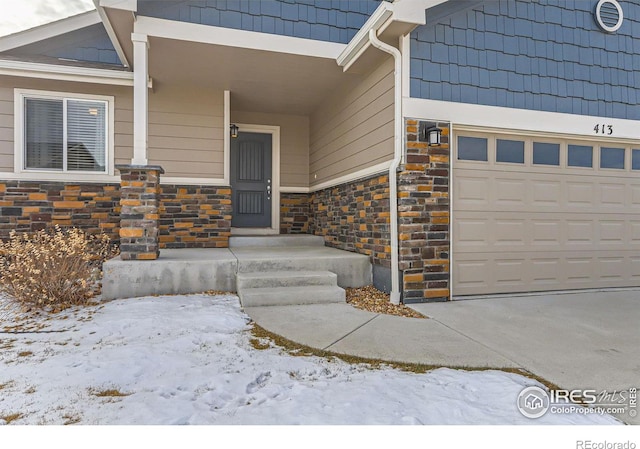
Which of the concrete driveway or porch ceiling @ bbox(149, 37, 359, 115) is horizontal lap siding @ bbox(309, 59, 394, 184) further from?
the concrete driveway

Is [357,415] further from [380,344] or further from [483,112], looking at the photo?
[483,112]

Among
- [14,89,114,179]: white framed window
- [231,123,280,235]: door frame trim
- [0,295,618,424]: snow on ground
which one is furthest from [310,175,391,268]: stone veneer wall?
[14,89,114,179]: white framed window

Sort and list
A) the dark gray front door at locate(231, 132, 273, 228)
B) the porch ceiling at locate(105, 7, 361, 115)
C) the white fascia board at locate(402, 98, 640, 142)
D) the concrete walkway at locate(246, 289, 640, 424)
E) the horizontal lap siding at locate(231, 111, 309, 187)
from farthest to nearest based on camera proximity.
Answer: the horizontal lap siding at locate(231, 111, 309, 187), the dark gray front door at locate(231, 132, 273, 228), the porch ceiling at locate(105, 7, 361, 115), the white fascia board at locate(402, 98, 640, 142), the concrete walkway at locate(246, 289, 640, 424)

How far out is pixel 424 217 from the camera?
14.5ft

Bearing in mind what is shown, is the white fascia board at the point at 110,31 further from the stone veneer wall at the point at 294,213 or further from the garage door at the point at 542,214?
the garage door at the point at 542,214

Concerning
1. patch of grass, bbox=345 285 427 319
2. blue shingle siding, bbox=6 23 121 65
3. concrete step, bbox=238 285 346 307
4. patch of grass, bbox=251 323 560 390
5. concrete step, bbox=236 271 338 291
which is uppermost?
blue shingle siding, bbox=6 23 121 65

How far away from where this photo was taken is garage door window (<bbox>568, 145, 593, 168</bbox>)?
5.11 meters

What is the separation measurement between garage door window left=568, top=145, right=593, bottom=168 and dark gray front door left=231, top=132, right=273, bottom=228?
4.86 meters

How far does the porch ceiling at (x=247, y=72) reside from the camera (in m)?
4.89

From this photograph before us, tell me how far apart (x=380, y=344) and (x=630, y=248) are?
4586 mm

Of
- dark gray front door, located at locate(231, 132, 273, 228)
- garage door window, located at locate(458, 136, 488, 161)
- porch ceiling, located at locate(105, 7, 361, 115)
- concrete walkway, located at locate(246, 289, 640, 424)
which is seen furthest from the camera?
dark gray front door, located at locate(231, 132, 273, 228)
